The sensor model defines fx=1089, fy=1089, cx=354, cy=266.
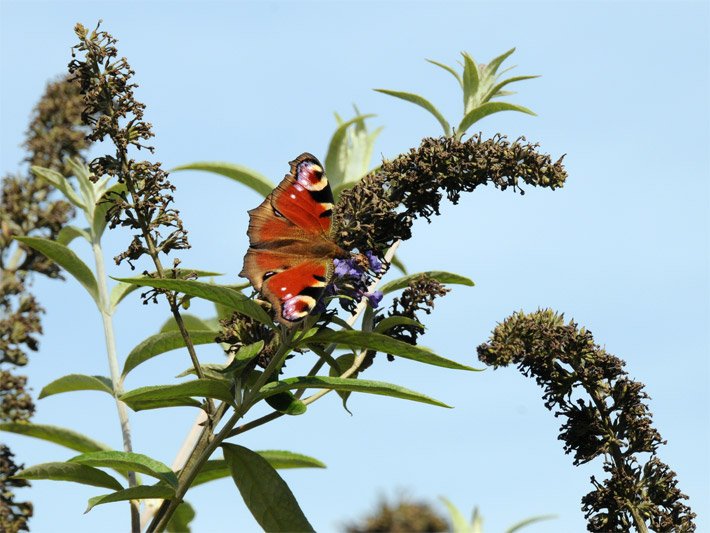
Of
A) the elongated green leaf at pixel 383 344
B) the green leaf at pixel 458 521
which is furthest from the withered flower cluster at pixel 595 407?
the green leaf at pixel 458 521

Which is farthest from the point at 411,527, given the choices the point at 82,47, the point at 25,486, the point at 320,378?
the point at 25,486

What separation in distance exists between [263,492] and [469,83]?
2.06 metres

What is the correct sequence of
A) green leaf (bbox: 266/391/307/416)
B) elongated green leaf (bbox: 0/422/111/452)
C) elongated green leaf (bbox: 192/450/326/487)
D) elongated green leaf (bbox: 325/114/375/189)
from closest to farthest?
green leaf (bbox: 266/391/307/416), elongated green leaf (bbox: 192/450/326/487), elongated green leaf (bbox: 0/422/111/452), elongated green leaf (bbox: 325/114/375/189)

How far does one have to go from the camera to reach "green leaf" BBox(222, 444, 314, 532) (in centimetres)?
372

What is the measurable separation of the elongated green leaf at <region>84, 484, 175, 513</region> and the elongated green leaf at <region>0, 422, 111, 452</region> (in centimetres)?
101

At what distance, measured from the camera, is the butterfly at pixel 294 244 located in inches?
139

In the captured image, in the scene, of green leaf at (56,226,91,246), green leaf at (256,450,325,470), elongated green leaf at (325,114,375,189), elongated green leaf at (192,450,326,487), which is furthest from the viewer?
elongated green leaf at (325,114,375,189)

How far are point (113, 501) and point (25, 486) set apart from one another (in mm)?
1345

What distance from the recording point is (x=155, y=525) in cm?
366

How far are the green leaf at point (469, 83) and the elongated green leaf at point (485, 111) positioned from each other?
0.23 m

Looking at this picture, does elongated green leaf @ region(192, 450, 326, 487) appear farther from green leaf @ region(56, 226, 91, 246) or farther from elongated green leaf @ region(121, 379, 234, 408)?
green leaf @ region(56, 226, 91, 246)

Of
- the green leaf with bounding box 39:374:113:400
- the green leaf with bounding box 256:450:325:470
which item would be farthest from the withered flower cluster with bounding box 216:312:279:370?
the green leaf with bounding box 39:374:113:400

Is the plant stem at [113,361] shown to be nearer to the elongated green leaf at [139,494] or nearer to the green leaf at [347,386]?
the elongated green leaf at [139,494]

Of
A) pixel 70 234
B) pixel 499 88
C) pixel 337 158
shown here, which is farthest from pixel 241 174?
pixel 499 88
